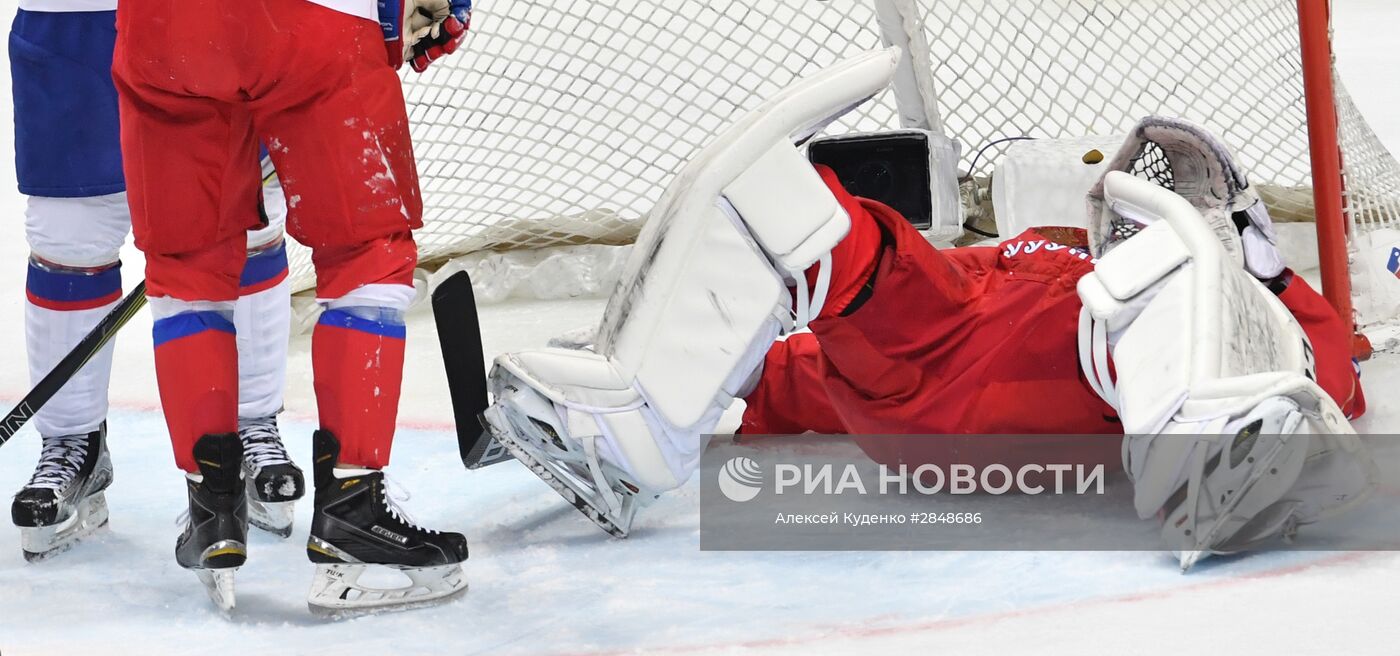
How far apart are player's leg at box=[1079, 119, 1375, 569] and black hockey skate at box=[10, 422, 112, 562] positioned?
1.23m

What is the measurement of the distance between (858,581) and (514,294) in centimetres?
188

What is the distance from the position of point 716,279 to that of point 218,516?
1.85ft

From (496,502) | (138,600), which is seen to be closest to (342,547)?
(138,600)

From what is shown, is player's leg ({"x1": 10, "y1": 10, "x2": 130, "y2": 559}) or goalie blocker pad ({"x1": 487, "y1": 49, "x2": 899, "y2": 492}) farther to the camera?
player's leg ({"x1": 10, "y1": 10, "x2": 130, "y2": 559})

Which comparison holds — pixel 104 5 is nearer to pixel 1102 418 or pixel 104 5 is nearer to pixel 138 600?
pixel 138 600

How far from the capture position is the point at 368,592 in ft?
4.77

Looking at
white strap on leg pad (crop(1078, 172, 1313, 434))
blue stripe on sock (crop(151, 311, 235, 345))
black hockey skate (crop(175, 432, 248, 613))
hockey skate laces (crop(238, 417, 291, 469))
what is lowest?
hockey skate laces (crop(238, 417, 291, 469))

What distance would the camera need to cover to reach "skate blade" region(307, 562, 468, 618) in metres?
1.44

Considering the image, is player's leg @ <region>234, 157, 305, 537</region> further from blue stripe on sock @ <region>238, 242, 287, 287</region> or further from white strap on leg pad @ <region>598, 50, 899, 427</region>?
white strap on leg pad @ <region>598, 50, 899, 427</region>

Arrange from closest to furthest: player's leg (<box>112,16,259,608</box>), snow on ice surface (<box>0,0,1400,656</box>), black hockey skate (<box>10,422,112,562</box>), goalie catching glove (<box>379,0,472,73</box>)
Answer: snow on ice surface (<box>0,0,1400,656</box>), player's leg (<box>112,16,259,608</box>), goalie catching glove (<box>379,0,472,73</box>), black hockey skate (<box>10,422,112,562</box>)

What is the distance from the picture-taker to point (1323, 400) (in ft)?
4.56

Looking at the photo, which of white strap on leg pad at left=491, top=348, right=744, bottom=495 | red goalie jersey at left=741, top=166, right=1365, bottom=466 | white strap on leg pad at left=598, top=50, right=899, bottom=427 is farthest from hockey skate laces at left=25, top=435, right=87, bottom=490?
red goalie jersey at left=741, top=166, right=1365, bottom=466

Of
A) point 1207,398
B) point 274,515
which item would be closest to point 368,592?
point 274,515

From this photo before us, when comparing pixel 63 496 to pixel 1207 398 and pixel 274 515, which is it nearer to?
pixel 274 515
